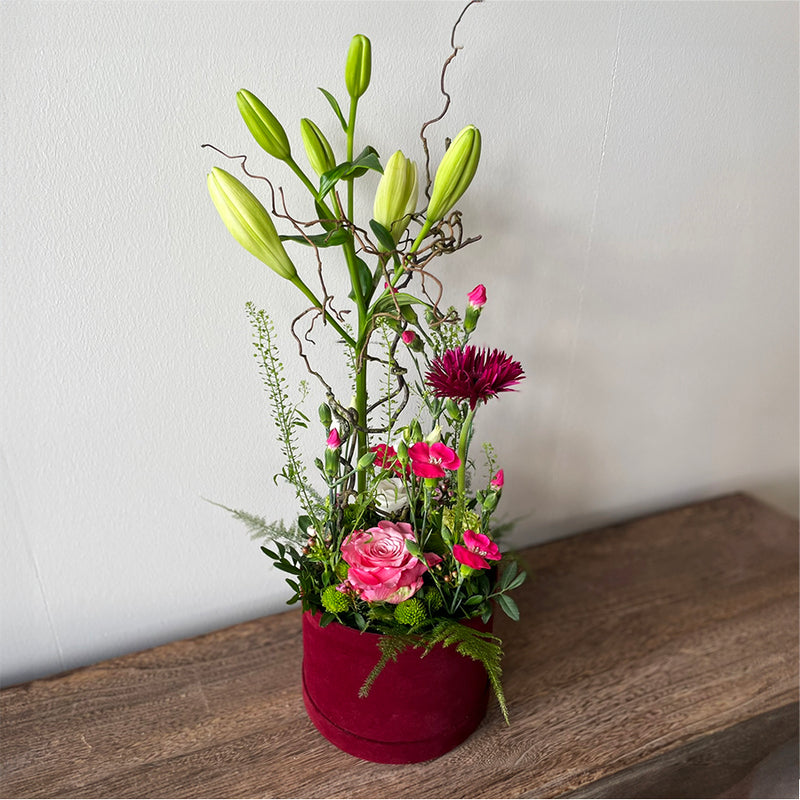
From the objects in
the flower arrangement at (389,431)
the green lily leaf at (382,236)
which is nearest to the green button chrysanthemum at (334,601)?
the flower arrangement at (389,431)

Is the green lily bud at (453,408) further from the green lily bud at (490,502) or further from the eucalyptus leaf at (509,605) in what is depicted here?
the eucalyptus leaf at (509,605)

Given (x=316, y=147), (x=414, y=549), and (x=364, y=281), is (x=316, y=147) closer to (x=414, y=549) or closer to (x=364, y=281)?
(x=364, y=281)

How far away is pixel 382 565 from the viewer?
686mm

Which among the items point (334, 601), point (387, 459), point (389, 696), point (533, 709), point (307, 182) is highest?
point (307, 182)

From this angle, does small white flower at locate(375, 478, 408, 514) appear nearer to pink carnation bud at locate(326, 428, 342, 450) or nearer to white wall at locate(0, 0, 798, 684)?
pink carnation bud at locate(326, 428, 342, 450)

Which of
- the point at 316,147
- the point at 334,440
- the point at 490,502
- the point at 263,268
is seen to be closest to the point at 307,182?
the point at 316,147

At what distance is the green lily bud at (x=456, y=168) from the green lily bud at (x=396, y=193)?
27 mm

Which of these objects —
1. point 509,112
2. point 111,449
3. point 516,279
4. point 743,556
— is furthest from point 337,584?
point 743,556

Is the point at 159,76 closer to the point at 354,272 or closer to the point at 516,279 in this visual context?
the point at 354,272

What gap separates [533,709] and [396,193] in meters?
0.59

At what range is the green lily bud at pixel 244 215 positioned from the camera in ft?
2.05

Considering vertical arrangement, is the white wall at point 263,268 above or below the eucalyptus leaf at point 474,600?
above

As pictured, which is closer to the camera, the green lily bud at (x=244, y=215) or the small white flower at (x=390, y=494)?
the green lily bud at (x=244, y=215)

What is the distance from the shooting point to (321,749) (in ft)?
2.62
